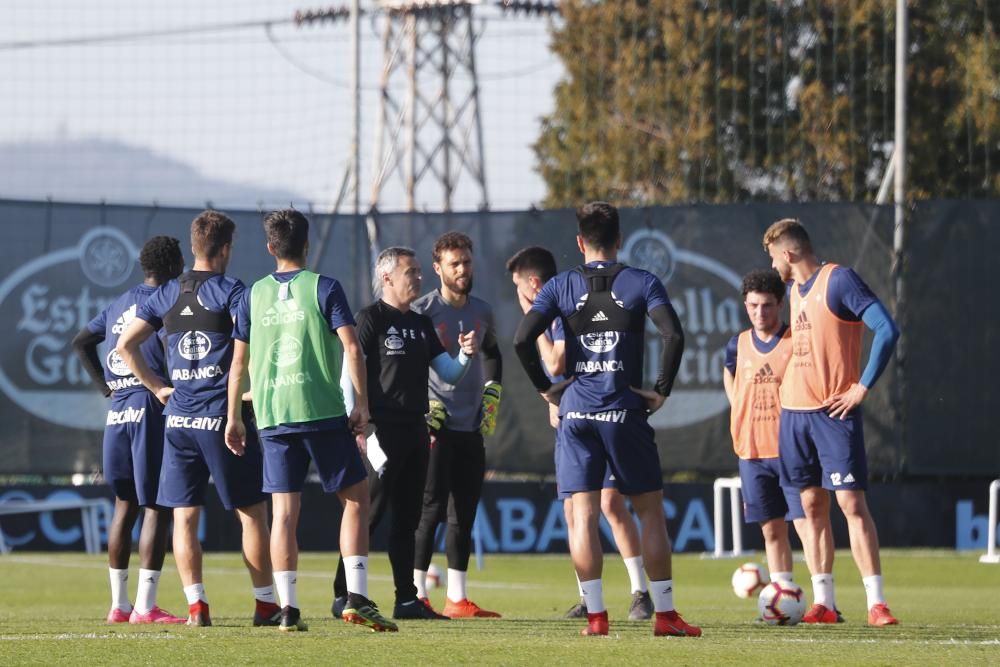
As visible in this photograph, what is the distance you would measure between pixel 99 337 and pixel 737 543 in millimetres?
7737

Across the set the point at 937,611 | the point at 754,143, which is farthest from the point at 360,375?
the point at 754,143

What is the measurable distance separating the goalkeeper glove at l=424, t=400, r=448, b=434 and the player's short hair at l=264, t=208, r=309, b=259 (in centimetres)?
203

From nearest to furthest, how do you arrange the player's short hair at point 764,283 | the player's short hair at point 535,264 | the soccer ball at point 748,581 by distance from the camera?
the player's short hair at point 764,283 < the player's short hair at point 535,264 < the soccer ball at point 748,581

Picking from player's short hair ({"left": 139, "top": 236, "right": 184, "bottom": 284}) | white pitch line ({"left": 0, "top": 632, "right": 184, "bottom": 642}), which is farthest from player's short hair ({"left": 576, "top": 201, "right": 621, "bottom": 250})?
white pitch line ({"left": 0, "top": 632, "right": 184, "bottom": 642})

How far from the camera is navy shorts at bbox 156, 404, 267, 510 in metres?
8.66

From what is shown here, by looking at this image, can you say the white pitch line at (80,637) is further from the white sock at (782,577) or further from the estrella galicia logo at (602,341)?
the white sock at (782,577)

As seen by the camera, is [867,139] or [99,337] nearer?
[99,337]

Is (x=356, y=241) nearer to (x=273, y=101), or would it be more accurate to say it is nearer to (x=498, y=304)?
(x=498, y=304)

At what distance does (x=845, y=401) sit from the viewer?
909cm

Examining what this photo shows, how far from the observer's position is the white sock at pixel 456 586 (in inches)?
398

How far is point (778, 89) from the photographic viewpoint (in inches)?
738

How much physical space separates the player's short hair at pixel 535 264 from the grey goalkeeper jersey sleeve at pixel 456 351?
12.8 inches

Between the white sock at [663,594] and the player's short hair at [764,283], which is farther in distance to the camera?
the player's short hair at [764,283]

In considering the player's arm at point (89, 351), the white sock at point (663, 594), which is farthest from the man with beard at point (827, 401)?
the player's arm at point (89, 351)
